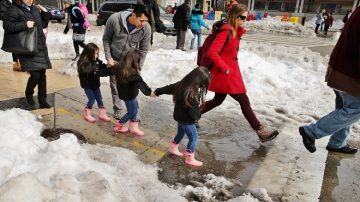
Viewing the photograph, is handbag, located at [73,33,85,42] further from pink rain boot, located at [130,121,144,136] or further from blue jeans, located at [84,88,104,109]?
pink rain boot, located at [130,121,144,136]

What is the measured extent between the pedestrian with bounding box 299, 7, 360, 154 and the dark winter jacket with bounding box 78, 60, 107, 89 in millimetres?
2743

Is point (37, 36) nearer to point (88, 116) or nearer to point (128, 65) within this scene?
point (88, 116)

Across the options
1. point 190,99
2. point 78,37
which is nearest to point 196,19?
point 78,37

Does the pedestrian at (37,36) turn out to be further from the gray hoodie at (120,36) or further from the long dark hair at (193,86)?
the long dark hair at (193,86)

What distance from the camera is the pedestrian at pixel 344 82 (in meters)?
3.41

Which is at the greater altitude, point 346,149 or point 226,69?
point 226,69

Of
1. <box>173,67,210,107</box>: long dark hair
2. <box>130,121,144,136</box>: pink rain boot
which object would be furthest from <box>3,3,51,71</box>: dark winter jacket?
<box>173,67,210,107</box>: long dark hair

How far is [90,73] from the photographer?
4.74 metres

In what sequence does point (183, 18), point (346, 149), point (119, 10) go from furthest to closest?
point (119, 10), point (183, 18), point (346, 149)

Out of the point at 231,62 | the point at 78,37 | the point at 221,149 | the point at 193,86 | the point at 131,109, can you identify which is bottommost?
the point at 221,149

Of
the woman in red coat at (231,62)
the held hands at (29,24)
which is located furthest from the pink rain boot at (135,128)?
the held hands at (29,24)

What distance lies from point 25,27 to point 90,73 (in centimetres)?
108

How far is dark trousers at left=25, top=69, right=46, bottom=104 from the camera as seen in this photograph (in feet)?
16.6

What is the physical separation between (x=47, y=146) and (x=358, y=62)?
3.19 metres
